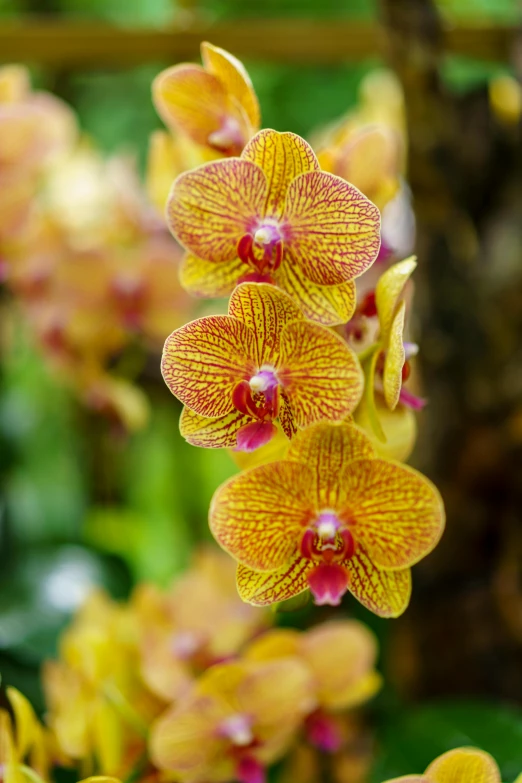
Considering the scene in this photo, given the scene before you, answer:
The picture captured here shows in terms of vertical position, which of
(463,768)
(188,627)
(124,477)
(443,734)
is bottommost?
(124,477)

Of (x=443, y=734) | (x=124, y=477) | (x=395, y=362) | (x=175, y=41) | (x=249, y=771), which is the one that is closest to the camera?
(x=395, y=362)

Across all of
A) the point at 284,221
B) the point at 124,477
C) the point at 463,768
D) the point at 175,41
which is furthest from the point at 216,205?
the point at 124,477

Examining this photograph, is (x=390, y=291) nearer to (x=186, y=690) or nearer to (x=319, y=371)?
(x=319, y=371)

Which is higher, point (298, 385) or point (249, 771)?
point (298, 385)

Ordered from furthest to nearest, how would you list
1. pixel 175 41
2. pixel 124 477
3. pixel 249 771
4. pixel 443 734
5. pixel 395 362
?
1. pixel 124 477
2. pixel 175 41
3. pixel 443 734
4. pixel 249 771
5. pixel 395 362

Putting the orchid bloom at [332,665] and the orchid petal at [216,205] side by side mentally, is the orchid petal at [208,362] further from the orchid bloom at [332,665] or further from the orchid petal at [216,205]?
the orchid bloom at [332,665]
